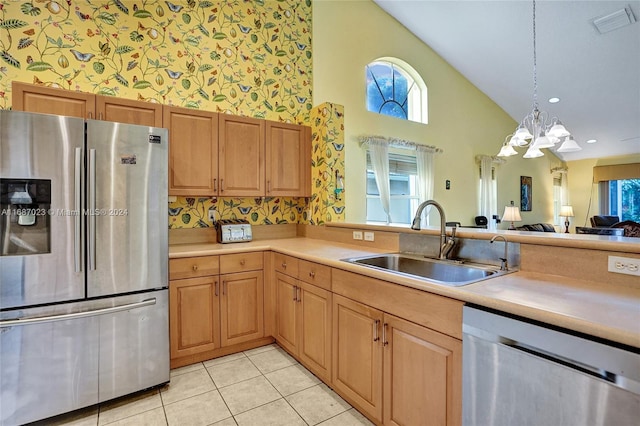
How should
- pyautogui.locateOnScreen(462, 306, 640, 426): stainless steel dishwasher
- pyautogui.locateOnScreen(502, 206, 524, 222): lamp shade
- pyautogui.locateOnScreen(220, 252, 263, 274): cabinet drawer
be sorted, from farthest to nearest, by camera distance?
pyautogui.locateOnScreen(502, 206, 524, 222): lamp shade, pyautogui.locateOnScreen(220, 252, 263, 274): cabinet drawer, pyautogui.locateOnScreen(462, 306, 640, 426): stainless steel dishwasher

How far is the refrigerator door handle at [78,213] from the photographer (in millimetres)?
1807

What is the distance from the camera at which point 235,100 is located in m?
3.26

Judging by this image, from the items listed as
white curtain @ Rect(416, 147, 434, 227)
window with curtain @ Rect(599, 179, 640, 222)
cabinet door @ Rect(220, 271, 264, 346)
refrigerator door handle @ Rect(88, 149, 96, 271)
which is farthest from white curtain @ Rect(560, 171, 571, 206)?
refrigerator door handle @ Rect(88, 149, 96, 271)

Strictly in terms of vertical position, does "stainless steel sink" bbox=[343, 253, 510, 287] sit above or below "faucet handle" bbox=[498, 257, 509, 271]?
below

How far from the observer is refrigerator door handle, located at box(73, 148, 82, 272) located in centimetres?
181

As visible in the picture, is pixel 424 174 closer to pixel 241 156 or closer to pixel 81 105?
pixel 241 156

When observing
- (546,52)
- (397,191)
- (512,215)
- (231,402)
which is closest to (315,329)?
(231,402)

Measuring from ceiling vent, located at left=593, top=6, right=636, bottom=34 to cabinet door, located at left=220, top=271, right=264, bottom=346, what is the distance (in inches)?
201

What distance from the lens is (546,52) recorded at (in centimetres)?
464

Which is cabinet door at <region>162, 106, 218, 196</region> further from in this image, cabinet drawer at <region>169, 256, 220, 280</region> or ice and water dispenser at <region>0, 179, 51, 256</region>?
ice and water dispenser at <region>0, 179, 51, 256</region>

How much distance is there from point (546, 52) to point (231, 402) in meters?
5.96

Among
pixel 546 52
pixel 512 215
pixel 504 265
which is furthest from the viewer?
pixel 512 215

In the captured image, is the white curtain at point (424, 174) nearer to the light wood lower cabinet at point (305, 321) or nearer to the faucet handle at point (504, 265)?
the light wood lower cabinet at point (305, 321)

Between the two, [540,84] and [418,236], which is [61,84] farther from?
[540,84]
